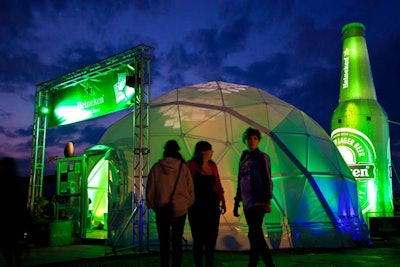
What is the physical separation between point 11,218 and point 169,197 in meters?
1.59

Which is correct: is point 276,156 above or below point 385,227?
above

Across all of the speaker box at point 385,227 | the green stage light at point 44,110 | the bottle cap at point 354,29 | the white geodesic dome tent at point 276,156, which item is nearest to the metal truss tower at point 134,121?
the green stage light at point 44,110

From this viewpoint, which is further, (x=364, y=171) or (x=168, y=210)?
(x=364, y=171)

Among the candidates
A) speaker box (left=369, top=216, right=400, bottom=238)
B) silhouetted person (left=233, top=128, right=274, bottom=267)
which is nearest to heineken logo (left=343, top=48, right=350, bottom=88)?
speaker box (left=369, top=216, right=400, bottom=238)

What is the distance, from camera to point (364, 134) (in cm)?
1658

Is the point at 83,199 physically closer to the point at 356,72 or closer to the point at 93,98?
the point at 93,98

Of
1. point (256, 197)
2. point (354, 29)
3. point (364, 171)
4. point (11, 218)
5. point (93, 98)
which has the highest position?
point (354, 29)

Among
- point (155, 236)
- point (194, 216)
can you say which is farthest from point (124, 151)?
point (194, 216)

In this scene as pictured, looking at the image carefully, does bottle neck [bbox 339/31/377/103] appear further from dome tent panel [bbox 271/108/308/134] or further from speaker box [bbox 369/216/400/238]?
→ dome tent panel [bbox 271/108/308/134]

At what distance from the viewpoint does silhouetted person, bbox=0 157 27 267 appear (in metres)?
4.22

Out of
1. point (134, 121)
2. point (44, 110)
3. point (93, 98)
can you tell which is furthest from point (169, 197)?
point (44, 110)

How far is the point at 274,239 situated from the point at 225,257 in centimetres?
231

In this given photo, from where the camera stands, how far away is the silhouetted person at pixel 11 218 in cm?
422

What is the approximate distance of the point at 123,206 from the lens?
1039 cm
